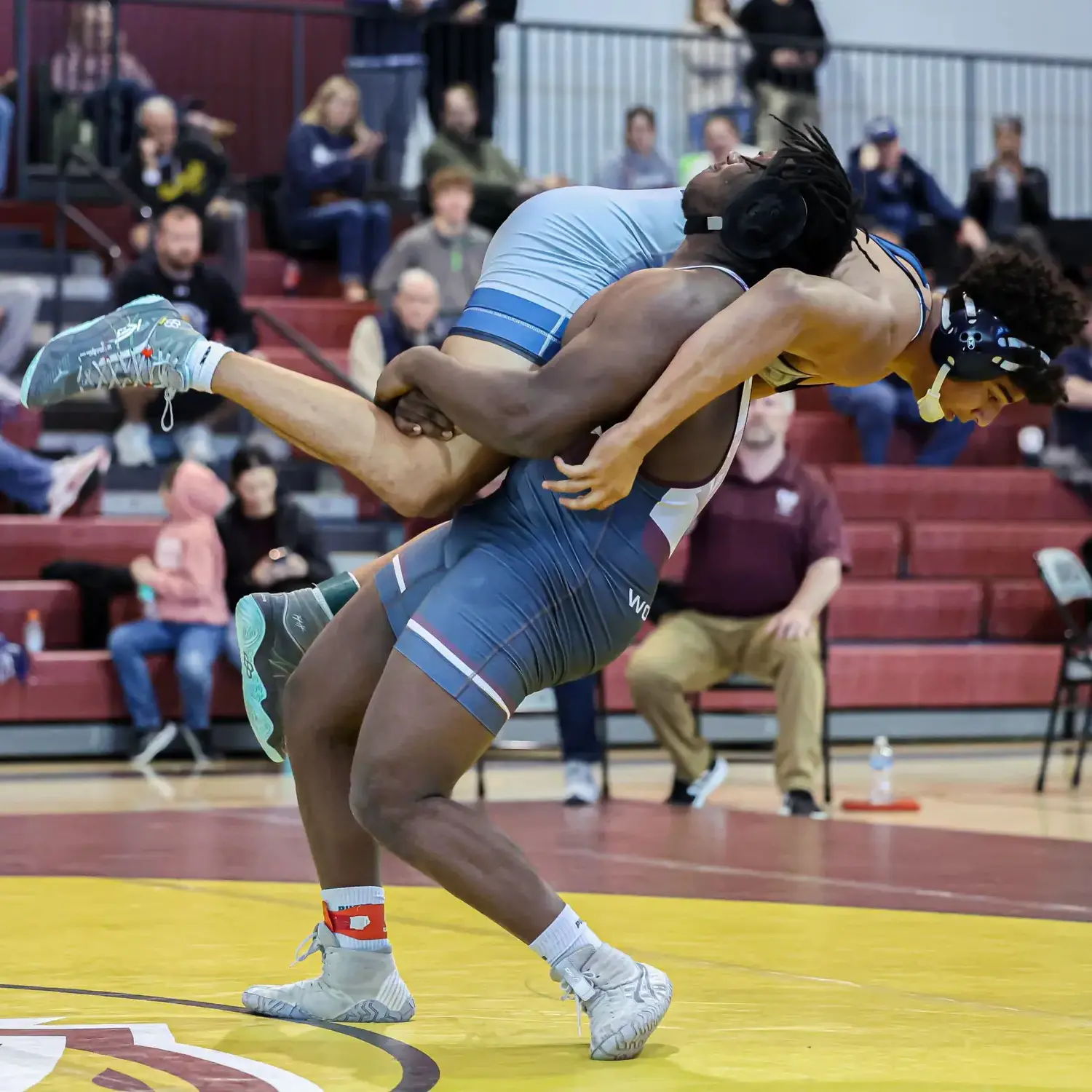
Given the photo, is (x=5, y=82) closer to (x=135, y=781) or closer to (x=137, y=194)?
(x=137, y=194)

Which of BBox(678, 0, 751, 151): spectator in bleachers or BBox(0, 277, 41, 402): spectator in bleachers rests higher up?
BBox(678, 0, 751, 151): spectator in bleachers

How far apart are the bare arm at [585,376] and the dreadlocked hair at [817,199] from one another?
14 centimetres

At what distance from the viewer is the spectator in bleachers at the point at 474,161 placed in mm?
11172

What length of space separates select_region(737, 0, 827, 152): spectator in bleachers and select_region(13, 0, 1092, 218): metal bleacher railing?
0.29 meters

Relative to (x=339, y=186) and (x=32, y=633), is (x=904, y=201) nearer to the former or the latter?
(x=339, y=186)

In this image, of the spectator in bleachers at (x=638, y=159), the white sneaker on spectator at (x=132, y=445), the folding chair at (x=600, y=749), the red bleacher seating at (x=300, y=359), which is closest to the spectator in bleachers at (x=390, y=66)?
the spectator in bleachers at (x=638, y=159)

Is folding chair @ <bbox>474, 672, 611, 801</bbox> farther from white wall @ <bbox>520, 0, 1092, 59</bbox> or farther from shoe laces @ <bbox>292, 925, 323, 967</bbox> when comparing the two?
white wall @ <bbox>520, 0, 1092, 59</bbox>

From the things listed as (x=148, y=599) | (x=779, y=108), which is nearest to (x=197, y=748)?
A: (x=148, y=599)

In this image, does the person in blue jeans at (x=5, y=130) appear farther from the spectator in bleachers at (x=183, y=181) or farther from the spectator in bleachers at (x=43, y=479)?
the spectator in bleachers at (x=43, y=479)

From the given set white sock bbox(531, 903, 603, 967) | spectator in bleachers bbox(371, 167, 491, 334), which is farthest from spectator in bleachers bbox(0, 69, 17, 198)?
white sock bbox(531, 903, 603, 967)

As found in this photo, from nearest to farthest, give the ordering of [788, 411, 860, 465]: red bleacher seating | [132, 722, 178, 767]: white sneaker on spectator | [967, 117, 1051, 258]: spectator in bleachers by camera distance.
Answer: [132, 722, 178, 767]: white sneaker on spectator < [788, 411, 860, 465]: red bleacher seating < [967, 117, 1051, 258]: spectator in bleachers

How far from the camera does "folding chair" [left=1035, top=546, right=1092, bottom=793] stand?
7590mm

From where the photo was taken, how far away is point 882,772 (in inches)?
267

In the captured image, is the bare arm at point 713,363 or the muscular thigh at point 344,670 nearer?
the bare arm at point 713,363
